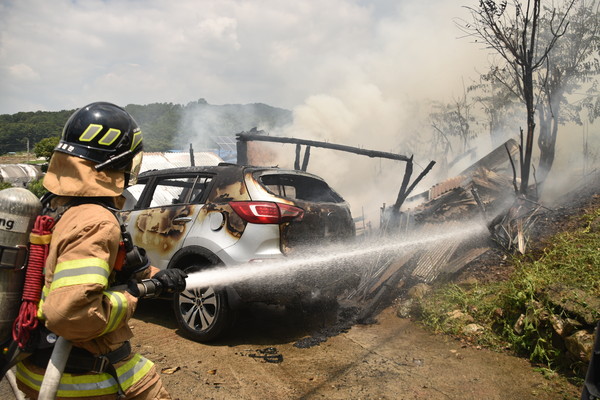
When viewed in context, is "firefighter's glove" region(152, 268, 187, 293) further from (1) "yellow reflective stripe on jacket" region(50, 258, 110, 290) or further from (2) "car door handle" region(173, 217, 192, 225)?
(2) "car door handle" region(173, 217, 192, 225)

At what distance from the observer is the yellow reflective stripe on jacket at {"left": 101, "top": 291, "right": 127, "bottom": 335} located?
5.43 ft

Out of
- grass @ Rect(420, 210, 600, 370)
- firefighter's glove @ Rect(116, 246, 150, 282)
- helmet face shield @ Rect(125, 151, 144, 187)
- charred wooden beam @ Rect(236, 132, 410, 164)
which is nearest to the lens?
firefighter's glove @ Rect(116, 246, 150, 282)

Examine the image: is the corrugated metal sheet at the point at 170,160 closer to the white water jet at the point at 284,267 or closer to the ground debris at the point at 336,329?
the ground debris at the point at 336,329

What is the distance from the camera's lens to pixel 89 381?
1.74 meters

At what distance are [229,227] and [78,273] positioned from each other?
9.27ft

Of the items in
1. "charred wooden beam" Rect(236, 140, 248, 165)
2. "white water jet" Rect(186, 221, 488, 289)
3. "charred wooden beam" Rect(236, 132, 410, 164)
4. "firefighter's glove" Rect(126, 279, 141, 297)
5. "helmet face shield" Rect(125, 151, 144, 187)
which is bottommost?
"white water jet" Rect(186, 221, 488, 289)

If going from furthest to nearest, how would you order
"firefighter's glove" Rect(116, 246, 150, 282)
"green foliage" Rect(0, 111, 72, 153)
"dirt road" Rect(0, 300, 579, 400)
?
"green foliage" Rect(0, 111, 72, 153)
"dirt road" Rect(0, 300, 579, 400)
"firefighter's glove" Rect(116, 246, 150, 282)

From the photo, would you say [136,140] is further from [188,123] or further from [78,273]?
[188,123]

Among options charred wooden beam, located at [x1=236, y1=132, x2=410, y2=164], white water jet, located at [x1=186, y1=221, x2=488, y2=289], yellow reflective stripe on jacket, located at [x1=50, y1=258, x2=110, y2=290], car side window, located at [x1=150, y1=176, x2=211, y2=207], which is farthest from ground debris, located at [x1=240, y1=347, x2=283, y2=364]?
charred wooden beam, located at [x1=236, y1=132, x2=410, y2=164]

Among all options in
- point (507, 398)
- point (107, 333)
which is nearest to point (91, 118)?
point (107, 333)

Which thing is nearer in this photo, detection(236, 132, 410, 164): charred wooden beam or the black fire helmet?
the black fire helmet

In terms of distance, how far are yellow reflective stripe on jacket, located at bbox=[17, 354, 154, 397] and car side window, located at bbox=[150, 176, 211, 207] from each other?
9.92ft

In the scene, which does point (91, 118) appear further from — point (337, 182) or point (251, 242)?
point (337, 182)

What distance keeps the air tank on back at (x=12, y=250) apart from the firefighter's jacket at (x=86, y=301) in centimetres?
12
